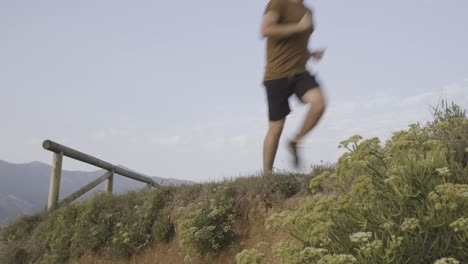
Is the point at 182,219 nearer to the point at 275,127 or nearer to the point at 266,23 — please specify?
the point at 275,127

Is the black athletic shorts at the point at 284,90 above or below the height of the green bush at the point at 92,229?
above

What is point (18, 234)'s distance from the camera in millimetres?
7797

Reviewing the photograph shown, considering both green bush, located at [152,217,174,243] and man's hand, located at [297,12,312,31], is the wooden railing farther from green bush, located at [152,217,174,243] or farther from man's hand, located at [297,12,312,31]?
man's hand, located at [297,12,312,31]

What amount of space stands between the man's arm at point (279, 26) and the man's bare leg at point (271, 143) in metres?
0.92

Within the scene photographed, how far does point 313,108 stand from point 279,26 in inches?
34.4

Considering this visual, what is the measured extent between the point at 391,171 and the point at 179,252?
12.1 feet

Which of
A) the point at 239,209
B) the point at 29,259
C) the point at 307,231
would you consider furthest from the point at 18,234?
the point at 307,231

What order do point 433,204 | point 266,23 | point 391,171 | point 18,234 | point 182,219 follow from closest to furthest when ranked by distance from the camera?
point 433,204, point 391,171, point 266,23, point 182,219, point 18,234

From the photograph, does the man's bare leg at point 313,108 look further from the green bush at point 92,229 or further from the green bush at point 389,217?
the green bush at point 92,229

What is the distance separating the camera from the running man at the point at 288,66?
4.32 metres

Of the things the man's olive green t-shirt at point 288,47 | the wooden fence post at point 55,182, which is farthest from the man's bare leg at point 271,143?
the wooden fence post at point 55,182

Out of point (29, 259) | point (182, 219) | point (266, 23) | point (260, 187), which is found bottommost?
point (29, 259)

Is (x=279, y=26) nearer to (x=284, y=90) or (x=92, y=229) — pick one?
(x=284, y=90)

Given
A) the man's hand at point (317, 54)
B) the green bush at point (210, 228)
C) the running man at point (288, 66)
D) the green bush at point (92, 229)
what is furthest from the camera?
the green bush at point (92, 229)
